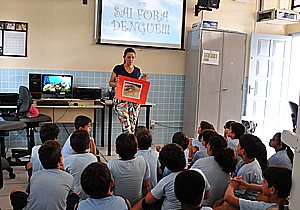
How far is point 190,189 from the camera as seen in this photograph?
1.63 meters

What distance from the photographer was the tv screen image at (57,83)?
489 cm

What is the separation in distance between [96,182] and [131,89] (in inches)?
108

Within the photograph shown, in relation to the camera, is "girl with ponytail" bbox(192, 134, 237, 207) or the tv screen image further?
the tv screen image

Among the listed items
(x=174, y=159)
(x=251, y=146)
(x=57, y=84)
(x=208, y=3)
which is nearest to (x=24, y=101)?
(x=57, y=84)

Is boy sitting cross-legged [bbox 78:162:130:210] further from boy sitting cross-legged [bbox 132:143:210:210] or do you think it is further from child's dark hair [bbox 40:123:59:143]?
child's dark hair [bbox 40:123:59:143]

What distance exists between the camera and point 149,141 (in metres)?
2.77

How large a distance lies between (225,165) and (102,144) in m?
3.44

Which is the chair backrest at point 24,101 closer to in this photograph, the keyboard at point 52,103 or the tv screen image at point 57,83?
the keyboard at point 52,103

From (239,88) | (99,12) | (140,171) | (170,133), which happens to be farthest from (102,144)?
(140,171)

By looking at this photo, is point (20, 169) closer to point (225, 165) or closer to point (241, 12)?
point (225, 165)

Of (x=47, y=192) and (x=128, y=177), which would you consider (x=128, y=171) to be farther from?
(x=47, y=192)

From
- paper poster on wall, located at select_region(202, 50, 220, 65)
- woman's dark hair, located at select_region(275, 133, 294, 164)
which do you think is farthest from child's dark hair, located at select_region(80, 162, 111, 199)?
paper poster on wall, located at select_region(202, 50, 220, 65)

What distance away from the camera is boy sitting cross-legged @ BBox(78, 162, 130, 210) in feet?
5.68

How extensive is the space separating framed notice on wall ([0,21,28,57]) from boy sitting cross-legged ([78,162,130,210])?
152 inches
